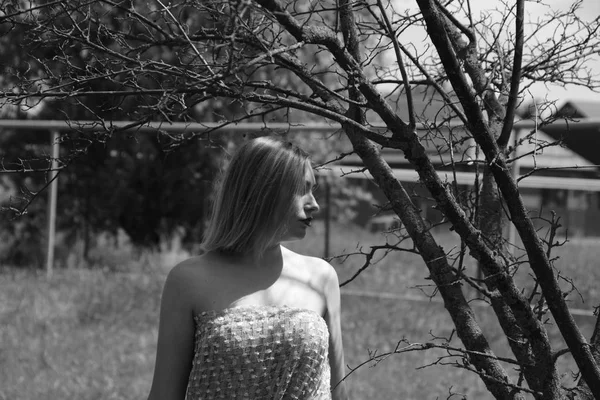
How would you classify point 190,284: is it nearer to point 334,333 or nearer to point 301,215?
point 301,215

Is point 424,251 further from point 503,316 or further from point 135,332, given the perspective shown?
point 135,332

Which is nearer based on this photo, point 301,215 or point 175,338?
point 175,338

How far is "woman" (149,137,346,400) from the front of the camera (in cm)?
191

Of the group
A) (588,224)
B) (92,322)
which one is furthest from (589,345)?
(588,224)

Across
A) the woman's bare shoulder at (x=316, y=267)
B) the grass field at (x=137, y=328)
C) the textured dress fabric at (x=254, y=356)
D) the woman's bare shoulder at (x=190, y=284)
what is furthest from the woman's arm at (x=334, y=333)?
the grass field at (x=137, y=328)

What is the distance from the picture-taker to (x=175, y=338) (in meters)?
1.92

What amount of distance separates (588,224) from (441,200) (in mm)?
6332

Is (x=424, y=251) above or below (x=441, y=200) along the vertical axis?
below

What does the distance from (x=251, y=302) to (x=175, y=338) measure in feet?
0.63

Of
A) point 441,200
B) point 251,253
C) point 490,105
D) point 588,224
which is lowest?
point 588,224

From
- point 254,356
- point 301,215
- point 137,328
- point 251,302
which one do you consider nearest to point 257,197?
point 301,215

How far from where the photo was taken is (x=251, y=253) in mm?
2057

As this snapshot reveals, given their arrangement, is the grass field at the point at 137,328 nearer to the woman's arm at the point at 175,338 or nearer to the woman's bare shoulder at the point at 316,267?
the woman's bare shoulder at the point at 316,267

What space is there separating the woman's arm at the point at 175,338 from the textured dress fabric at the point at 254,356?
3cm
